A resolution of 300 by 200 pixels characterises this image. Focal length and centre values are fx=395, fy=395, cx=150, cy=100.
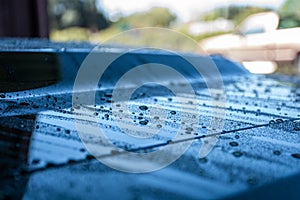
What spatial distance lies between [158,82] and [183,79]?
0.32m

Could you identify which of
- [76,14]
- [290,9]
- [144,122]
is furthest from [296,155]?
[76,14]

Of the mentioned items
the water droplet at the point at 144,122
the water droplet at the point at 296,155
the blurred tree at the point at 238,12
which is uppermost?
the blurred tree at the point at 238,12

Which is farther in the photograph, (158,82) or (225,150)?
(158,82)

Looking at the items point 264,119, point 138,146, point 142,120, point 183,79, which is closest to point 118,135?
point 138,146

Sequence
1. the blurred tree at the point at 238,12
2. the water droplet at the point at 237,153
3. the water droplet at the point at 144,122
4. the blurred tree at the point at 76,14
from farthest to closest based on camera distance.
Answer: the blurred tree at the point at 76,14
the blurred tree at the point at 238,12
the water droplet at the point at 144,122
the water droplet at the point at 237,153

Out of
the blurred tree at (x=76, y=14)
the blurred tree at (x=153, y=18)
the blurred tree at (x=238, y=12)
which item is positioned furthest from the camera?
the blurred tree at (x=76, y=14)

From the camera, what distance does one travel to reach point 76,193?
2.40ft

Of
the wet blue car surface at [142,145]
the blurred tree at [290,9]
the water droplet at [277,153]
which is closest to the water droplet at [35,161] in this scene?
the wet blue car surface at [142,145]

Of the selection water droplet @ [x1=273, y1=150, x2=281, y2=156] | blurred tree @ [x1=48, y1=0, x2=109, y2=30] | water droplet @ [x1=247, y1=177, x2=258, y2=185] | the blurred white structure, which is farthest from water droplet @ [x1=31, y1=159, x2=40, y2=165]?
blurred tree @ [x1=48, y1=0, x2=109, y2=30]

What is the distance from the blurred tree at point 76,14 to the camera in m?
27.0

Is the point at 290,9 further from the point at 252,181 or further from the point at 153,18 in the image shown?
the point at 153,18

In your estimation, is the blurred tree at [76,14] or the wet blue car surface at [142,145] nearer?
the wet blue car surface at [142,145]

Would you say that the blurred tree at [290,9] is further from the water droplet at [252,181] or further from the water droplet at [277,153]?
the water droplet at [252,181]

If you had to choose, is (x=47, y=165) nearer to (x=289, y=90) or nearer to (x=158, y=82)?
(x=158, y=82)
